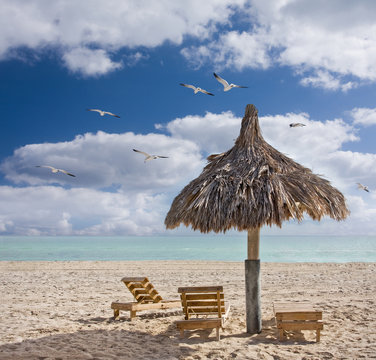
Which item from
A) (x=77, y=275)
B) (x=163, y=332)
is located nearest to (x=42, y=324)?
(x=163, y=332)

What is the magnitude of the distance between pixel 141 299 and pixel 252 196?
11.7 feet

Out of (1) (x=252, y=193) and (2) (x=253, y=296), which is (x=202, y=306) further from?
(1) (x=252, y=193)

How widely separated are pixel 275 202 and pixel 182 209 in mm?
1509

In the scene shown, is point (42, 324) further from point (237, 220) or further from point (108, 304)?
point (237, 220)

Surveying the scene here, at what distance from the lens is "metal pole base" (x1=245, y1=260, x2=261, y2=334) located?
6688mm

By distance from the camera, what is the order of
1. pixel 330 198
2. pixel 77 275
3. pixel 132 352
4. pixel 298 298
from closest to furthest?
pixel 132 352
pixel 330 198
pixel 298 298
pixel 77 275

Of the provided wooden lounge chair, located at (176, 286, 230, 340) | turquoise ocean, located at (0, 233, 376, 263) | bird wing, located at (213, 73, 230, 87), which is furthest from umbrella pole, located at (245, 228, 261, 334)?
turquoise ocean, located at (0, 233, 376, 263)

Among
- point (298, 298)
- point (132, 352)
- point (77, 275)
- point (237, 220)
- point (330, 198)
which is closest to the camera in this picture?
point (132, 352)

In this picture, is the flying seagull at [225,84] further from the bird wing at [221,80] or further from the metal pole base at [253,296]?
the metal pole base at [253,296]

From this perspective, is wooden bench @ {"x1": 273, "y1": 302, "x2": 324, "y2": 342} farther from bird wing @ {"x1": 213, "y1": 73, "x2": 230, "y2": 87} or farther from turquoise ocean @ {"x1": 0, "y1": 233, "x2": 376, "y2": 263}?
turquoise ocean @ {"x1": 0, "y1": 233, "x2": 376, "y2": 263}

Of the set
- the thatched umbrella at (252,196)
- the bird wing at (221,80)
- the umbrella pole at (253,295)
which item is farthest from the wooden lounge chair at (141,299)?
the bird wing at (221,80)

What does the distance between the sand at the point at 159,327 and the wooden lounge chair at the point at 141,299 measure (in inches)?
9.3

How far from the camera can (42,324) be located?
7.32 meters

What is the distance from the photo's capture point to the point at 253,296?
22.0 ft
